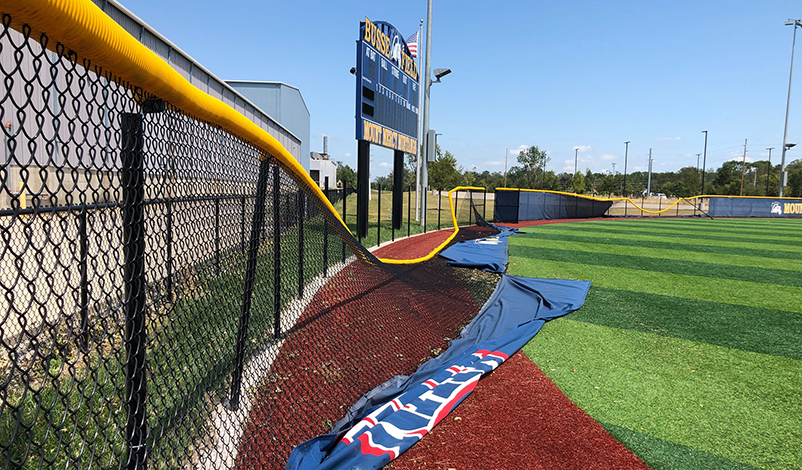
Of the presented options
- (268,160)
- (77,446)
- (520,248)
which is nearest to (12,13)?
(268,160)

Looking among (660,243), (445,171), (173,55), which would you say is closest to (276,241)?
(173,55)

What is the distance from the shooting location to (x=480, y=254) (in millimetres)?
10688

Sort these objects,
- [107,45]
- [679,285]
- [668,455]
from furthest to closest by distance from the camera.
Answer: [679,285] < [668,455] < [107,45]

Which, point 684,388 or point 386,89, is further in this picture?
point 386,89

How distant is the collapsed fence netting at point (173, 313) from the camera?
159 cm

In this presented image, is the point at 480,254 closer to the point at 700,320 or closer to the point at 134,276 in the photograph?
the point at 700,320

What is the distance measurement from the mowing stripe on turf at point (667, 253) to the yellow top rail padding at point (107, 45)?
12412 mm

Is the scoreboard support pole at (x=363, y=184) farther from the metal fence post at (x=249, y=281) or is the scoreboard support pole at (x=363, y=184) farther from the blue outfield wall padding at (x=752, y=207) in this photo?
the blue outfield wall padding at (x=752, y=207)

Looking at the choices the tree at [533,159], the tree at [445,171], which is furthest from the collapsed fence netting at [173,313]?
the tree at [533,159]

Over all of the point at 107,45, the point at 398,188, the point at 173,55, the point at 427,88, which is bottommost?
the point at 398,188

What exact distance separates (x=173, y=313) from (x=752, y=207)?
127 feet

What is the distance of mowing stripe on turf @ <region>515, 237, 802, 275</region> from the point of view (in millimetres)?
11133

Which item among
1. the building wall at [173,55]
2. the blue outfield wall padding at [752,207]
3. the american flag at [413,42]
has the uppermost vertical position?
the american flag at [413,42]

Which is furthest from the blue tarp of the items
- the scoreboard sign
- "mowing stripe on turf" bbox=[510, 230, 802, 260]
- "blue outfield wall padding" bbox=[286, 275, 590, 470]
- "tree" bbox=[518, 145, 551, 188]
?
"tree" bbox=[518, 145, 551, 188]
